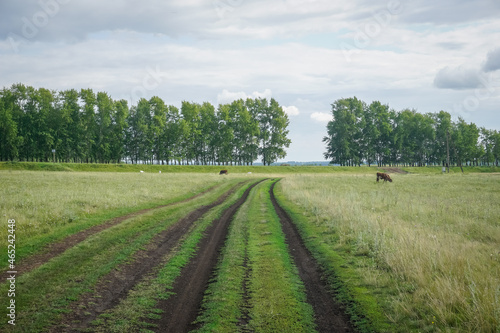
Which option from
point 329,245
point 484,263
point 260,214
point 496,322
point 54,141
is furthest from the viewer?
point 54,141

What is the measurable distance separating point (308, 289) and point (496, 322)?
12.6 ft

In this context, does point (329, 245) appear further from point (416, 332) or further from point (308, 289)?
point (416, 332)

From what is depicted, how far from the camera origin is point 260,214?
62.8 feet

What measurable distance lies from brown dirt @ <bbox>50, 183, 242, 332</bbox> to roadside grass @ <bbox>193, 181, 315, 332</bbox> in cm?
218

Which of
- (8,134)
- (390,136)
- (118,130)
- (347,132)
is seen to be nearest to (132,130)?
(118,130)

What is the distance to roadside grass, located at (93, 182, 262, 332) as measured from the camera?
20.2 ft

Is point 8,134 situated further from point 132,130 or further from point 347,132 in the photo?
point 347,132

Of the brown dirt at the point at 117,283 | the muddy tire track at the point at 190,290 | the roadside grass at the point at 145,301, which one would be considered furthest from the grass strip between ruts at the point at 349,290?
the brown dirt at the point at 117,283

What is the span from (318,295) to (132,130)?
95.0 metres

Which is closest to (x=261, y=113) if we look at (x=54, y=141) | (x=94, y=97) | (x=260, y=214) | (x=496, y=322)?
(x=94, y=97)

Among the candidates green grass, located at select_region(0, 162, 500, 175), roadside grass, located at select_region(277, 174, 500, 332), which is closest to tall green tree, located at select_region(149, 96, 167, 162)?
green grass, located at select_region(0, 162, 500, 175)

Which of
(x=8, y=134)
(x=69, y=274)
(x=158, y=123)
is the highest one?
(x=158, y=123)

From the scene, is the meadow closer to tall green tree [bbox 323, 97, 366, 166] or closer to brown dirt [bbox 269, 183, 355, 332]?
brown dirt [bbox 269, 183, 355, 332]

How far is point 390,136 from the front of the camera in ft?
347
